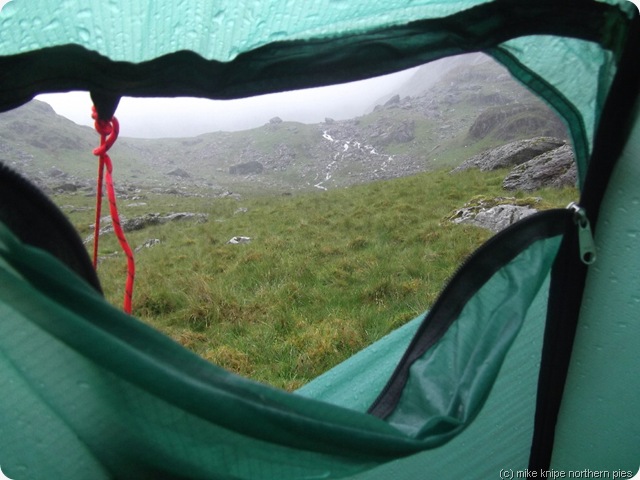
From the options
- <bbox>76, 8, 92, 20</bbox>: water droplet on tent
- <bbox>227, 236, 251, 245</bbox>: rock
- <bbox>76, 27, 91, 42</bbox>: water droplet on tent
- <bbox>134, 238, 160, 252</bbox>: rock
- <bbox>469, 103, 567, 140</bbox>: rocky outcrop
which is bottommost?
<bbox>134, 238, 160, 252</bbox>: rock

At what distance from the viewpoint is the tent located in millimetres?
946

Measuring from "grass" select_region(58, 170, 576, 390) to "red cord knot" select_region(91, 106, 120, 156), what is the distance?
255 cm

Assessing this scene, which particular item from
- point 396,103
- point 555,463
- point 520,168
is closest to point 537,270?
point 555,463

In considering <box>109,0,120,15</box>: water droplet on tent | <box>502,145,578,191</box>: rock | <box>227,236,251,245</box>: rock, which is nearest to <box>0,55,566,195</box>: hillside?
<box>502,145,578,191</box>: rock

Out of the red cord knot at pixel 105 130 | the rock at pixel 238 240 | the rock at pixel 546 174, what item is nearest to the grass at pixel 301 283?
the rock at pixel 238 240

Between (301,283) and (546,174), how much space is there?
23.8ft

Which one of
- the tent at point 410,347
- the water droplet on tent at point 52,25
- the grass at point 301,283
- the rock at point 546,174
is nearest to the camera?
the tent at point 410,347

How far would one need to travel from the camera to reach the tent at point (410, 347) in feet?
3.10

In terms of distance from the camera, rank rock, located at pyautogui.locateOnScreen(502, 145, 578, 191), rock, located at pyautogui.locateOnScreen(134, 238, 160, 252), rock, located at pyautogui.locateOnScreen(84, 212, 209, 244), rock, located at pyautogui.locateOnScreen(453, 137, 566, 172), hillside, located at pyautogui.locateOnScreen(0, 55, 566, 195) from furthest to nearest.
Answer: hillside, located at pyautogui.locateOnScreen(0, 55, 566, 195), rock, located at pyautogui.locateOnScreen(84, 212, 209, 244), rock, located at pyautogui.locateOnScreen(453, 137, 566, 172), rock, located at pyautogui.locateOnScreen(134, 238, 160, 252), rock, located at pyautogui.locateOnScreen(502, 145, 578, 191)

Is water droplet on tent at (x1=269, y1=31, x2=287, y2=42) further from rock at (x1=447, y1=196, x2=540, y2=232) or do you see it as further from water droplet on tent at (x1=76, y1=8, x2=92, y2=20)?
rock at (x1=447, y1=196, x2=540, y2=232)

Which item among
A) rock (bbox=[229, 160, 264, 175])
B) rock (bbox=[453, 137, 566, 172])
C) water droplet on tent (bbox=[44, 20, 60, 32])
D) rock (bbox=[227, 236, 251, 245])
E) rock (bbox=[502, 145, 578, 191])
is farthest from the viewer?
rock (bbox=[229, 160, 264, 175])

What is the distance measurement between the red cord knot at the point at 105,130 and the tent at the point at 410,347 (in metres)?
0.05

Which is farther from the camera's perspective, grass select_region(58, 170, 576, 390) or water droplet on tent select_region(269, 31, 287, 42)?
grass select_region(58, 170, 576, 390)

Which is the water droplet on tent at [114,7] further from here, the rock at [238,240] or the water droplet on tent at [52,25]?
the rock at [238,240]
